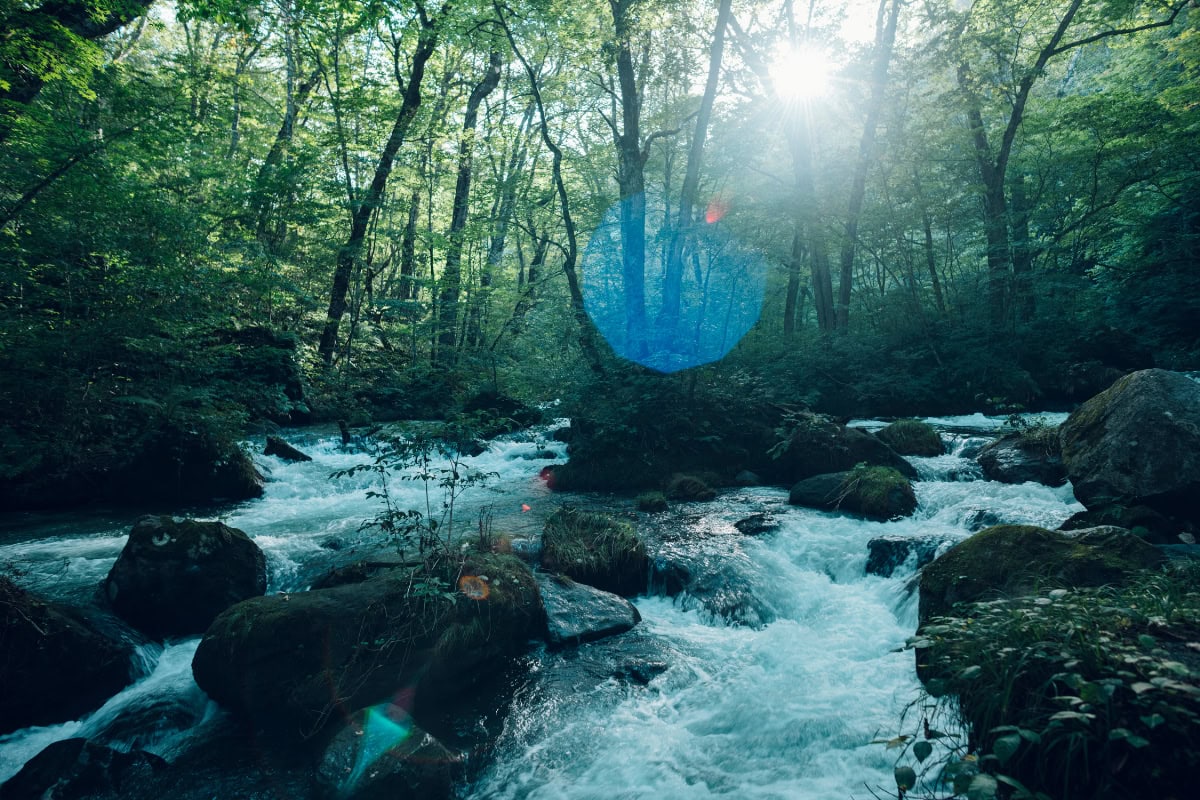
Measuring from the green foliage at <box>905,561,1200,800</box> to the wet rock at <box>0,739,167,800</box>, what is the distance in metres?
5.06

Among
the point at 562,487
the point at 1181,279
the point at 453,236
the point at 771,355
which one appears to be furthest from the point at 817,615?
the point at 1181,279

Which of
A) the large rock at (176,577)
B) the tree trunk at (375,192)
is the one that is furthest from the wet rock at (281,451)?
the large rock at (176,577)

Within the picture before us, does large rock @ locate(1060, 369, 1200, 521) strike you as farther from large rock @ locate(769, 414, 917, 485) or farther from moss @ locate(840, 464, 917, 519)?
large rock @ locate(769, 414, 917, 485)

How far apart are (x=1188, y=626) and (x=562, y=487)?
1010 centimetres

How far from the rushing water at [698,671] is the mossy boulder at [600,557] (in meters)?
0.47

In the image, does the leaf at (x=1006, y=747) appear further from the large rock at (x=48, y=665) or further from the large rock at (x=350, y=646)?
the large rock at (x=48, y=665)

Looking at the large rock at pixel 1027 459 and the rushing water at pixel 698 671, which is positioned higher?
the large rock at pixel 1027 459

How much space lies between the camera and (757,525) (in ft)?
27.8

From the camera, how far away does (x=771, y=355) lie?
18.5 meters

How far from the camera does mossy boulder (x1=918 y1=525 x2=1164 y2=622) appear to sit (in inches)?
166

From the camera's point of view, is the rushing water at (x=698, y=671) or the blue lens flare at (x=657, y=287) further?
the blue lens flare at (x=657, y=287)

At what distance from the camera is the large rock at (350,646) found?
440 cm

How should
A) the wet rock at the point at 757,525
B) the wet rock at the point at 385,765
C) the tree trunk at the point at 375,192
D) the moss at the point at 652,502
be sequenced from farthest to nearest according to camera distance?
the tree trunk at the point at 375,192 < the moss at the point at 652,502 < the wet rock at the point at 757,525 < the wet rock at the point at 385,765

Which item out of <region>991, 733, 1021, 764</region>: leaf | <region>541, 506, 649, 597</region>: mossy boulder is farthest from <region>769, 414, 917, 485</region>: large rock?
<region>991, 733, 1021, 764</region>: leaf
